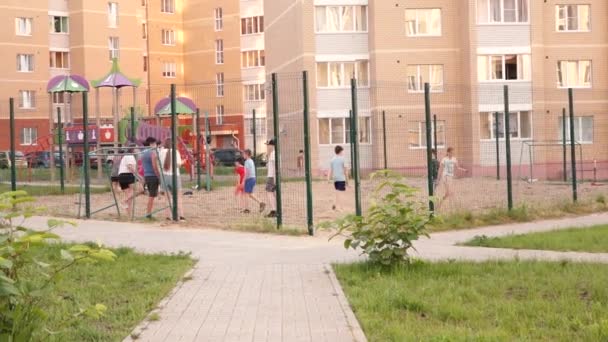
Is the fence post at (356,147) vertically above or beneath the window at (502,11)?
beneath

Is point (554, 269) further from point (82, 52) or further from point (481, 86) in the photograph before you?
point (82, 52)

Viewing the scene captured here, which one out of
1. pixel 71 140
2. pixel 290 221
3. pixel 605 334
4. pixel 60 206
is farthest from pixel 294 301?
pixel 71 140

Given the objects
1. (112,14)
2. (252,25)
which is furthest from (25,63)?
(252,25)

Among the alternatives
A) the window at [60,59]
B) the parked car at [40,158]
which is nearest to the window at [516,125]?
the parked car at [40,158]

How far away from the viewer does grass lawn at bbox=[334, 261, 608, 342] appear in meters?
7.70

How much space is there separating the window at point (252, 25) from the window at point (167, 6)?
303 inches

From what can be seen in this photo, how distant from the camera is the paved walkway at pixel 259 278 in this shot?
8031 millimetres

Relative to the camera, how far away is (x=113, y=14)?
230 ft

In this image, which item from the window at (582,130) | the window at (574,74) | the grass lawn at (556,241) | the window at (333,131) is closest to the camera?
the grass lawn at (556,241)

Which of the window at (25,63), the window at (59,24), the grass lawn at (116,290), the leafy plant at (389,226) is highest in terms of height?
the window at (59,24)

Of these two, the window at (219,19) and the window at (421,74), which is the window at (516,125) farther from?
the window at (219,19)

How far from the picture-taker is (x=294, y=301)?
954 centimetres

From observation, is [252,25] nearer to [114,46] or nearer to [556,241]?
[114,46]

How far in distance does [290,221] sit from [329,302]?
366 inches
